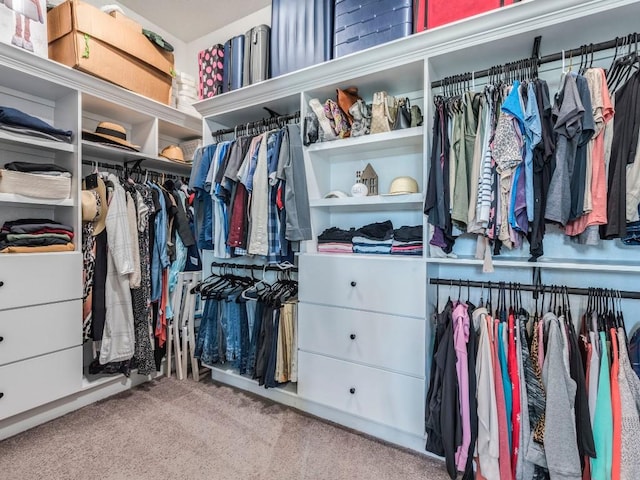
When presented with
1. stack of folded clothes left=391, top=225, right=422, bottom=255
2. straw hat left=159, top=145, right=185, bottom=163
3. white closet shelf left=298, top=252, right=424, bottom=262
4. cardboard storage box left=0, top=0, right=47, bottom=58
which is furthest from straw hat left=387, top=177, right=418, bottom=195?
cardboard storage box left=0, top=0, right=47, bottom=58

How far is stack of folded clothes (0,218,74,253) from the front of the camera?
1.78m

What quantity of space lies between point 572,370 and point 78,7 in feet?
10.4

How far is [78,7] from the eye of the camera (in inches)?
77.7

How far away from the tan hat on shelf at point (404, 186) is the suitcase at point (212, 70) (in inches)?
58.6

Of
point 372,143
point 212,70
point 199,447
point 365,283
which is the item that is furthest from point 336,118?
point 199,447

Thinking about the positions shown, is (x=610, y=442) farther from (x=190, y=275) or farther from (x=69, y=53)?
(x=69, y=53)

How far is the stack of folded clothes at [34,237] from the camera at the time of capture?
5.83ft

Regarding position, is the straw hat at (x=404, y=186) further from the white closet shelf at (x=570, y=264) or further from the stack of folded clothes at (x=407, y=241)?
the white closet shelf at (x=570, y=264)

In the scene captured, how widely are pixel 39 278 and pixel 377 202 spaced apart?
6.24 feet

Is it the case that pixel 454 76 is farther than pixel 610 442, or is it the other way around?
pixel 454 76

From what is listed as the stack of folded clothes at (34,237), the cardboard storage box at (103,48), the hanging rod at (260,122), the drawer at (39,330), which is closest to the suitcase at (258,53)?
the hanging rod at (260,122)

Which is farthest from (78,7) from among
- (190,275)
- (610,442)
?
(610,442)

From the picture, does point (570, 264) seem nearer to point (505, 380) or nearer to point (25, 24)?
point (505, 380)

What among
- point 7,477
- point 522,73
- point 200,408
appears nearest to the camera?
point 7,477
